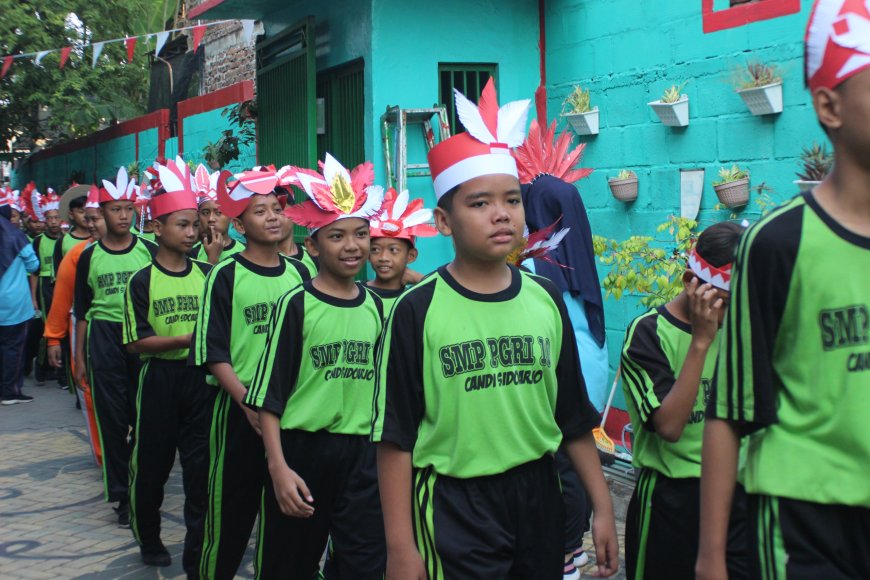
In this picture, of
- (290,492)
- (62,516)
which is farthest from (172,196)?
(290,492)

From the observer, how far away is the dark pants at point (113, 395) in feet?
23.5

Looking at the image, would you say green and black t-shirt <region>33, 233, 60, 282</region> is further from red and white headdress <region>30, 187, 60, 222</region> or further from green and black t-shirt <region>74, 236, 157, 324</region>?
green and black t-shirt <region>74, 236, 157, 324</region>

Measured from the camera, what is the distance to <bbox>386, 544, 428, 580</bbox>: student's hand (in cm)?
317

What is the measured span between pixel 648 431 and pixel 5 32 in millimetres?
21427

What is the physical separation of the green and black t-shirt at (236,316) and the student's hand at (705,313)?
92.6 inches

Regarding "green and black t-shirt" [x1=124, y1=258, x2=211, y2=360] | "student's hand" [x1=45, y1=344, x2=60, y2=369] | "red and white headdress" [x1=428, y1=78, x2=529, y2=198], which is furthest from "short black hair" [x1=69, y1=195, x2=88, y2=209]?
"red and white headdress" [x1=428, y1=78, x2=529, y2=198]

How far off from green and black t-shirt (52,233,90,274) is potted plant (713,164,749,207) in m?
6.69

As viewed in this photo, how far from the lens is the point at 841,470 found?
2232 mm

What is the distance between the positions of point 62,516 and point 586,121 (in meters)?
4.69

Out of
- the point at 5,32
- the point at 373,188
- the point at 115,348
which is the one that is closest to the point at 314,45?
the point at 115,348

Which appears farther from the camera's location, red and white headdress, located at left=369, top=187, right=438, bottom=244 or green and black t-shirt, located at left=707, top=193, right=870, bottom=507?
red and white headdress, located at left=369, top=187, right=438, bottom=244

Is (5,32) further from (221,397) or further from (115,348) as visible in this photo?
(221,397)

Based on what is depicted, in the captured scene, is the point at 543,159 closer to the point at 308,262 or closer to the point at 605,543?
the point at 308,262

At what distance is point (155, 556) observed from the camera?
6.18 meters
